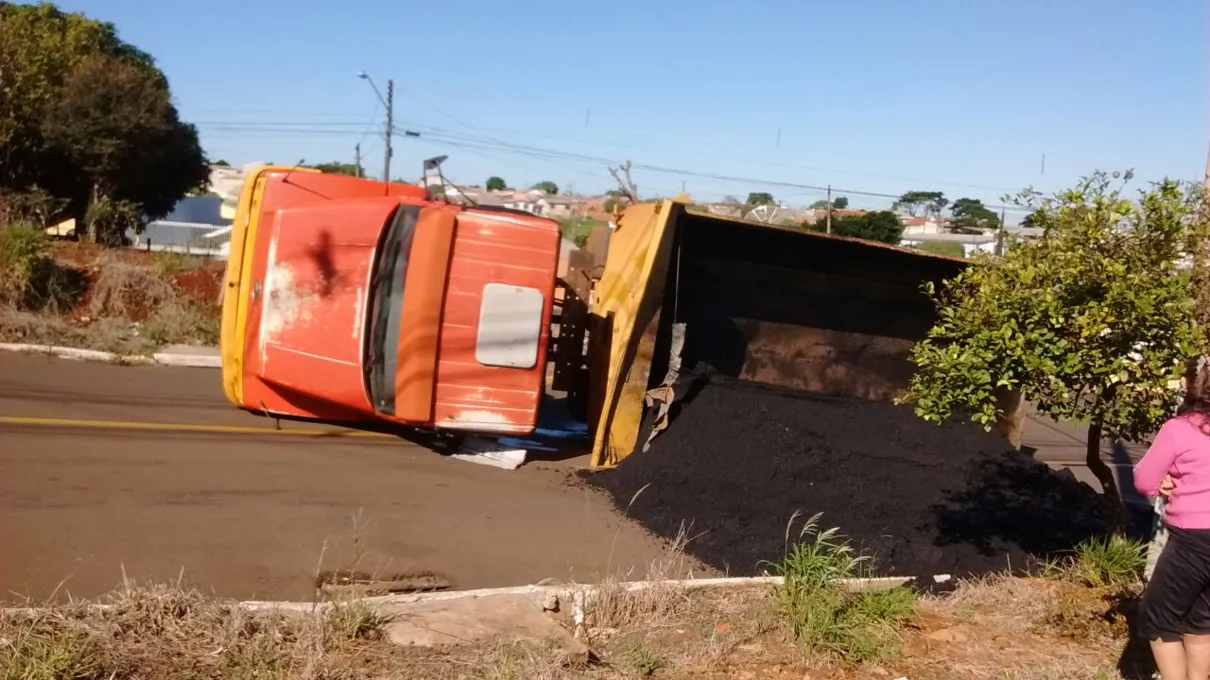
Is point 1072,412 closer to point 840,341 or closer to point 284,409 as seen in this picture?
point 840,341

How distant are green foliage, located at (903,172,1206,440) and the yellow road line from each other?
6060 millimetres

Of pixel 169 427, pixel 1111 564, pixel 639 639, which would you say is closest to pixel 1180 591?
pixel 1111 564

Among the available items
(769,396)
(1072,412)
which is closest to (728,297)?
(769,396)

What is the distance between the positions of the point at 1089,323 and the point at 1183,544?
3.40ft

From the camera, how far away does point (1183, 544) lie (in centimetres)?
413

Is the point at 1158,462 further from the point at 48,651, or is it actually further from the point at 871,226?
the point at 871,226

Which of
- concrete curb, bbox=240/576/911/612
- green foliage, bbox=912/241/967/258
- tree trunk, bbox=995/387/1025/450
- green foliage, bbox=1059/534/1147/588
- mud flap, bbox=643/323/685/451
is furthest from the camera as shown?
green foliage, bbox=912/241/967/258

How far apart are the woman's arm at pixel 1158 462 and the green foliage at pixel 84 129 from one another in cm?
2384

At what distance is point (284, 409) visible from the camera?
9.62m

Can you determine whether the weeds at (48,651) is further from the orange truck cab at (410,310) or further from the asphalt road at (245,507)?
the orange truck cab at (410,310)

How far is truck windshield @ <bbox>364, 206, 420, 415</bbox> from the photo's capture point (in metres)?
8.67

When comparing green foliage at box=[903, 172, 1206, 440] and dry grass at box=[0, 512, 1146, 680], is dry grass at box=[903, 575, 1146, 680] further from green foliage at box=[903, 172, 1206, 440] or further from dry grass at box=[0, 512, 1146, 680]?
green foliage at box=[903, 172, 1206, 440]

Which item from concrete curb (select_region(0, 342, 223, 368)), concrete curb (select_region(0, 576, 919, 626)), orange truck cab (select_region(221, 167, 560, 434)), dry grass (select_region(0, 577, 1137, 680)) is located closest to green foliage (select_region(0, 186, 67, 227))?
concrete curb (select_region(0, 342, 223, 368))

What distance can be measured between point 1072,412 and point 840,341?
568 cm
